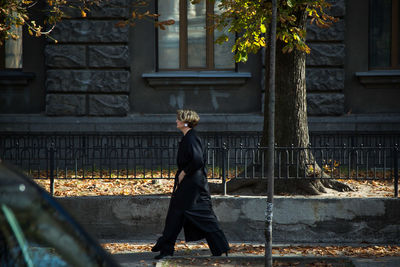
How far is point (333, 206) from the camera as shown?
815 cm

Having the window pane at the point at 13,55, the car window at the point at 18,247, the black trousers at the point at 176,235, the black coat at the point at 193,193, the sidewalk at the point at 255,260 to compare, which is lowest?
the sidewalk at the point at 255,260

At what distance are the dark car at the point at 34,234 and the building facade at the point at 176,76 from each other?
478 inches

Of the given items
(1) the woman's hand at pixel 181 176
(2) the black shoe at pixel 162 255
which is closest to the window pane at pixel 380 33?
(1) the woman's hand at pixel 181 176

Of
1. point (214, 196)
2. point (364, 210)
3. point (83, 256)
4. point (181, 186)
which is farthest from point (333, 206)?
point (83, 256)

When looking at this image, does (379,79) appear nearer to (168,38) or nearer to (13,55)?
(168,38)

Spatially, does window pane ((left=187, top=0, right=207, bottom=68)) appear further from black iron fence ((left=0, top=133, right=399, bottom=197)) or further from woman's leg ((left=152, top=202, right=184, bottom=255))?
woman's leg ((left=152, top=202, right=184, bottom=255))

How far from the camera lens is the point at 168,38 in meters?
14.6

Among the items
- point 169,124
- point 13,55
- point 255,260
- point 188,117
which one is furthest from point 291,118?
point 13,55

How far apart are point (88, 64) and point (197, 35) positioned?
8.95 feet

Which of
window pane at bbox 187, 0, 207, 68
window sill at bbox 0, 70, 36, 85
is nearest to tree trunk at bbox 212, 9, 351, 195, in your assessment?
window pane at bbox 187, 0, 207, 68

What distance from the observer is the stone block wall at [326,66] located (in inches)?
534

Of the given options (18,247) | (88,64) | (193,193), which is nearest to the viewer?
(18,247)

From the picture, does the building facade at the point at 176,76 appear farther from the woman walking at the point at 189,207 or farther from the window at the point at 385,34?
the woman walking at the point at 189,207

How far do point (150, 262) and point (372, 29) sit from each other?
9.63m
